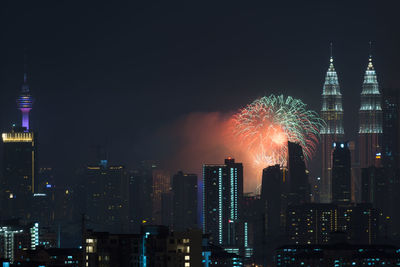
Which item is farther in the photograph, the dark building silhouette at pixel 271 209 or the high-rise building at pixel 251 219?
the high-rise building at pixel 251 219

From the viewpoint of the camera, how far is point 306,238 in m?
56.4

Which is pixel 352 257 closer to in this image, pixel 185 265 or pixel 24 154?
pixel 185 265

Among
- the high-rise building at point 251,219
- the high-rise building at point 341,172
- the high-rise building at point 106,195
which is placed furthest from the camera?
the high-rise building at point 341,172

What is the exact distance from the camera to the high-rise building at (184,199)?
60.6 meters

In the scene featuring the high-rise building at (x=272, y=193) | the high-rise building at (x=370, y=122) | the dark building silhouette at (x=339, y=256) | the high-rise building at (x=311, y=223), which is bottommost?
the dark building silhouette at (x=339, y=256)

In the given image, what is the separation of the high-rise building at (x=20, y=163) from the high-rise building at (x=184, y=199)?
7.00 metres

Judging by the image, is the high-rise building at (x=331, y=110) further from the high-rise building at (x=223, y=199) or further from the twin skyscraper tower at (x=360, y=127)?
the high-rise building at (x=223, y=199)

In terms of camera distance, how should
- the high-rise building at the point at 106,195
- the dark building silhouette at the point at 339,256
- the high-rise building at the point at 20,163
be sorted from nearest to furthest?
1. the dark building silhouette at the point at 339,256
2. the high-rise building at the point at 106,195
3. the high-rise building at the point at 20,163

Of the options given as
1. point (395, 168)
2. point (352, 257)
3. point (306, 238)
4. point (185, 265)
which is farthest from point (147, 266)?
point (395, 168)

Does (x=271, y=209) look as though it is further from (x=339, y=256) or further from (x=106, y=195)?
(x=339, y=256)

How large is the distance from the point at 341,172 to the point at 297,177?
12.4 feet

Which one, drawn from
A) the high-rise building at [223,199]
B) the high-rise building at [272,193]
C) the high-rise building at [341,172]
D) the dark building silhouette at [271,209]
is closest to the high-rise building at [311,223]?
the dark building silhouette at [271,209]

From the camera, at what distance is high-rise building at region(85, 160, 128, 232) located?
2477 inches

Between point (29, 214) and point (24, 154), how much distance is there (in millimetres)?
6803
